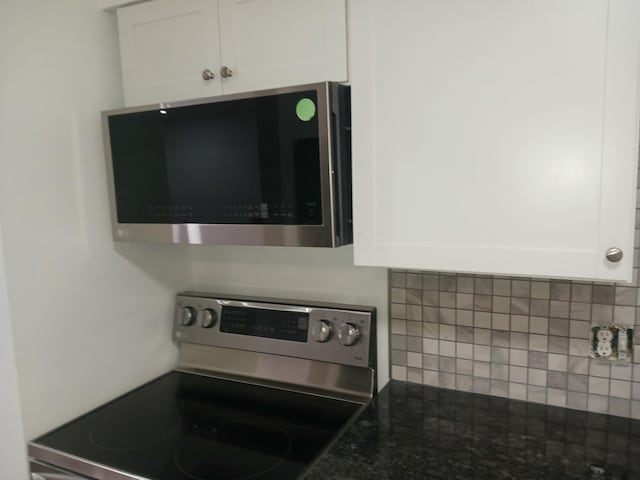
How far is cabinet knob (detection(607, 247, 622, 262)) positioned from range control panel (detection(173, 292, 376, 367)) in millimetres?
681

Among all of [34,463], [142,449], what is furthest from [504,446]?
[34,463]

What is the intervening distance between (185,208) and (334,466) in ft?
2.42

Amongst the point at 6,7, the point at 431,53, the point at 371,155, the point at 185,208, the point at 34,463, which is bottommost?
the point at 34,463

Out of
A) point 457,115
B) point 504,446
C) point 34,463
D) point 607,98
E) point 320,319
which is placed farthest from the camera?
point 320,319

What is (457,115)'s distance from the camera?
39.4 inches

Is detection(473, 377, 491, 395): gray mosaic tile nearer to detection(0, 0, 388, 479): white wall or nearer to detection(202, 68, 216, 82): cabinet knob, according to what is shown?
detection(0, 0, 388, 479): white wall

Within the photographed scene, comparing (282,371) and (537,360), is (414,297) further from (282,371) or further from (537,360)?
(282,371)

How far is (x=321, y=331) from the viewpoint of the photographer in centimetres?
146

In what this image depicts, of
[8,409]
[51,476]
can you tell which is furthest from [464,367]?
[8,409]

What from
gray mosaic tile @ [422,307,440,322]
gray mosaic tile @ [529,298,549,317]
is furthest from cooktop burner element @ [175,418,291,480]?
gray mosaic tile @ [529,298,549,317]

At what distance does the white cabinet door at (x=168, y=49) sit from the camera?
126cm

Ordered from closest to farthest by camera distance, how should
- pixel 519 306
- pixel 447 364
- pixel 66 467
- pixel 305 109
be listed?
1. pixel 305 109
2. pixel 66 467
3. pixel 519 306
4. pixel 447 364

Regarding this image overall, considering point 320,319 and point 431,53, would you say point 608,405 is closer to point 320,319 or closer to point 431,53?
point 320,319

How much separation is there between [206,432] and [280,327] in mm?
386
